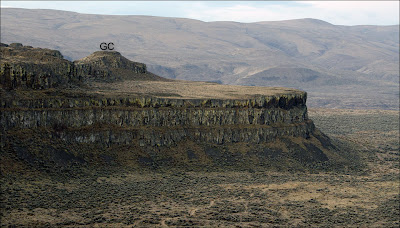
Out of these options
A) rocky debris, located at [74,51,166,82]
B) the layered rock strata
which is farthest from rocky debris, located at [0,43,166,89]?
the layered rock strata

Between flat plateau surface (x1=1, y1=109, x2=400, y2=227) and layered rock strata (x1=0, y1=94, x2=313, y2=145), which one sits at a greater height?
layered rock strata (x1=0, y1=94, x2=313, y2=145)

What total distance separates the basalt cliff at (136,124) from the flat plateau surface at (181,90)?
229 millimetres

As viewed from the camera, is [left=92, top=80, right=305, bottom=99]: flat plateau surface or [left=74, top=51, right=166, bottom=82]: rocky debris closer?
[left=92, top=80, right=305, bottom=99]: flat plateau surface

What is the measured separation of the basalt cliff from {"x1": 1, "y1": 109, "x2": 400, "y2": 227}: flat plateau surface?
3.08 m

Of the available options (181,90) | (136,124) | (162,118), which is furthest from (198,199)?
(181,90)

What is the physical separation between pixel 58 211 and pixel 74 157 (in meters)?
14.7

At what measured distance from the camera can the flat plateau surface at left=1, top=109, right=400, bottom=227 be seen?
57.1m

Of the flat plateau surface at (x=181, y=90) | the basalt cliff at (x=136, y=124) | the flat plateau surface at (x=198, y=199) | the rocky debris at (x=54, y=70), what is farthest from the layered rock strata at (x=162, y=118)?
the flat plateau surface at (x=198, y=199)

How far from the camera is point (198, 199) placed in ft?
221

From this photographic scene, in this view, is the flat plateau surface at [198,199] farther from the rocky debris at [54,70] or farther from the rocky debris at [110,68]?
the rocky debris at [110,68]

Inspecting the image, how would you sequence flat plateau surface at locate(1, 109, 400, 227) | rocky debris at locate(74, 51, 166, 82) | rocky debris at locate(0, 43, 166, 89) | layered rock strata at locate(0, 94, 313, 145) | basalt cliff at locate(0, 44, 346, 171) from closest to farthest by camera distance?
flat plateau surface at locate(1, 109, 400, 227)
basalt cliff at locate(0, 44, 346, 171)
layered rock strata at locate(0, 94, 313, 145)
rocky debris at locate(0, 43, 166, 89)
rocky debris at locate(74, 51, 166, 82)

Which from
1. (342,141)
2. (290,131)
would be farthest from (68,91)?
(342,141)

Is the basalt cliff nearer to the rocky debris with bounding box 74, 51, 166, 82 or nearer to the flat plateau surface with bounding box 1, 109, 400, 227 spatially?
the rocky debris with bounding box 74, 51, 166, 82

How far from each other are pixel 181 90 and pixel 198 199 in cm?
3898
